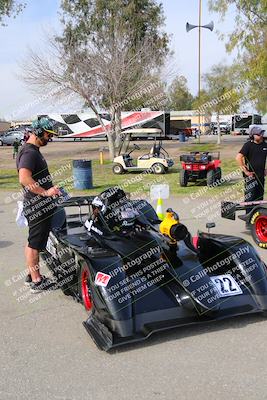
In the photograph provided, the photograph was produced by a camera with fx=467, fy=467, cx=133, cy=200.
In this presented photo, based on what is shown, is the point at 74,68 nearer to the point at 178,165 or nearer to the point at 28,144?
the point at 178,165

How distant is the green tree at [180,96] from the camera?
252 feet

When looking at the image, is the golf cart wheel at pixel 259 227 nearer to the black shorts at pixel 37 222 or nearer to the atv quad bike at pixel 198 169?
the black shorts at pixel 37 222

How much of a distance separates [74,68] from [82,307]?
20.2 metres

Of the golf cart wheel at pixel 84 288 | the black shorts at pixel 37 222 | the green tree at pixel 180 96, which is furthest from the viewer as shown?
the green tree at pixel 180 96

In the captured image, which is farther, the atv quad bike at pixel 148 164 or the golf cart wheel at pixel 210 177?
the atv quad bike at pixel 148 164

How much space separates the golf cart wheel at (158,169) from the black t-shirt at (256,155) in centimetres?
915

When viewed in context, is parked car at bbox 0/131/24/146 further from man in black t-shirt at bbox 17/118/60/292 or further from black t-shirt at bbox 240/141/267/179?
man in black t-shirt at bbox 17/118/60/292

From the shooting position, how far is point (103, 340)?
155 inches

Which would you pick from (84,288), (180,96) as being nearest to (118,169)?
(84,288)

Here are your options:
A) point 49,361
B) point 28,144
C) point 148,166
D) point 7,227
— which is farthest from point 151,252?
point 148,166

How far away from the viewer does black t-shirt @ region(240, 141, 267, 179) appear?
8180mm

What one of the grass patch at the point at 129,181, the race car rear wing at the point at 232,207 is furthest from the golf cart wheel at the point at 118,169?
the race car rear wing at the point at 232,207

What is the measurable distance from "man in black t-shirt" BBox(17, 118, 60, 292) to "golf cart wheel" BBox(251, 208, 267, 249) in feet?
10.9

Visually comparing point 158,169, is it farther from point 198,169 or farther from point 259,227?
point 259,227
